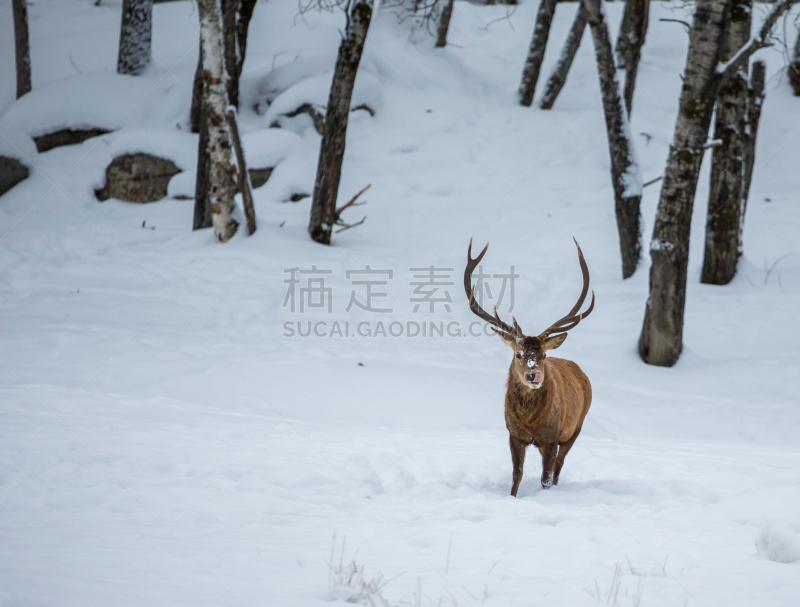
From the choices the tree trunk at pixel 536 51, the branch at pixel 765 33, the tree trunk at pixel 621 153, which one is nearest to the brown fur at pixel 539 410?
the branch at pixel 765 33

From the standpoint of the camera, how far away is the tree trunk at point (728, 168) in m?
8.34

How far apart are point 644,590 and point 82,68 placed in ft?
56.2

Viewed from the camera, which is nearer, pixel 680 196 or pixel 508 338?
pixel 508 338

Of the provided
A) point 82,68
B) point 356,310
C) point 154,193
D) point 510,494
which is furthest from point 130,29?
point 510,494

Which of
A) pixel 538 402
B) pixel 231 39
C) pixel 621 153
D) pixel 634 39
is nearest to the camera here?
pixel 538 402

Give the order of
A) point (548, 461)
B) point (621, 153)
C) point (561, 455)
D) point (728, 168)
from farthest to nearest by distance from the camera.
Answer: point (621, 153)
point (728, 168)
point (561, 455)
point (548, 461)

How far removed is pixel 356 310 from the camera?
8.72 metres

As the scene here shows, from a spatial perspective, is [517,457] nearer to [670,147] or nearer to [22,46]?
[670,147]

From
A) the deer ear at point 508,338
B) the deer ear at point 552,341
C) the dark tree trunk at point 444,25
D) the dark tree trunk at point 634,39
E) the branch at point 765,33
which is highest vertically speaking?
the branch at point 765,33

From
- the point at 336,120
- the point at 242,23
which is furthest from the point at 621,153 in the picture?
the point at 242,23

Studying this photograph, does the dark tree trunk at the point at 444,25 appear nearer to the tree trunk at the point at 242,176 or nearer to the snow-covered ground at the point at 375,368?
the snow-covered ground at the point at 375,368

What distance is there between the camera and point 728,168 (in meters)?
8.57

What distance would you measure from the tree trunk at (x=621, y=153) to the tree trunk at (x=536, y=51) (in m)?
5.96

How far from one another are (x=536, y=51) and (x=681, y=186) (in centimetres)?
873
